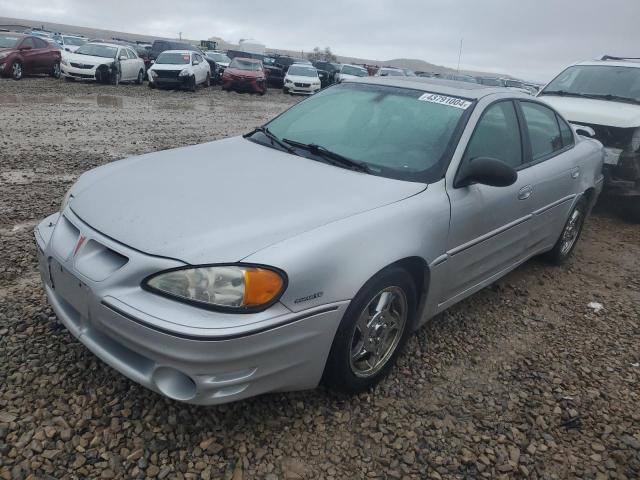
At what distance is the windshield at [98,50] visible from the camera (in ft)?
59.9

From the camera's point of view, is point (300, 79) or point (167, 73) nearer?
point (167, 73)

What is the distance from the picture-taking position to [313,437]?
2.40 metres

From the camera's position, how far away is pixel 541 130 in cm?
397

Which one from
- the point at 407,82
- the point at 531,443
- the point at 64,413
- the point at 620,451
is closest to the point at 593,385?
the point at 620,451

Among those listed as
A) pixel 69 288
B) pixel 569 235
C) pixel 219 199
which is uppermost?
pixel 219 199

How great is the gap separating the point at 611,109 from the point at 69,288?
6451mm

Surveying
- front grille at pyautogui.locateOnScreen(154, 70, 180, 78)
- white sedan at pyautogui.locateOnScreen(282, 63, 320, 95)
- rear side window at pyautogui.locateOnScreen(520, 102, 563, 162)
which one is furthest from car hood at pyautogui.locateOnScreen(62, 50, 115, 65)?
rear side window at pyautogui.locateOnScreen(520, 102, 563, 162)

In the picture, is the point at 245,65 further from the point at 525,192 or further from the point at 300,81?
the point at 525,192

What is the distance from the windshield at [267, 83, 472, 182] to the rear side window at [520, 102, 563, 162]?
847mm

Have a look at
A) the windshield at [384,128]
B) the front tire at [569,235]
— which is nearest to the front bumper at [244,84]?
the front tire at [569,235]

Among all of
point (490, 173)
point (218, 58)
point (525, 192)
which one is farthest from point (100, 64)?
point (490, 173)

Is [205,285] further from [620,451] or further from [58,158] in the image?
[58,158]

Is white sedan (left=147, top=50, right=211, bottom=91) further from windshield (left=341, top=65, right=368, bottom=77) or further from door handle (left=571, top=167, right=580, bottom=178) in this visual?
door handle (left=571, top=167, right=580, bottom=178)

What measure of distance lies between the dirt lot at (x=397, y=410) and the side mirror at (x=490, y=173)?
110 centimetres
